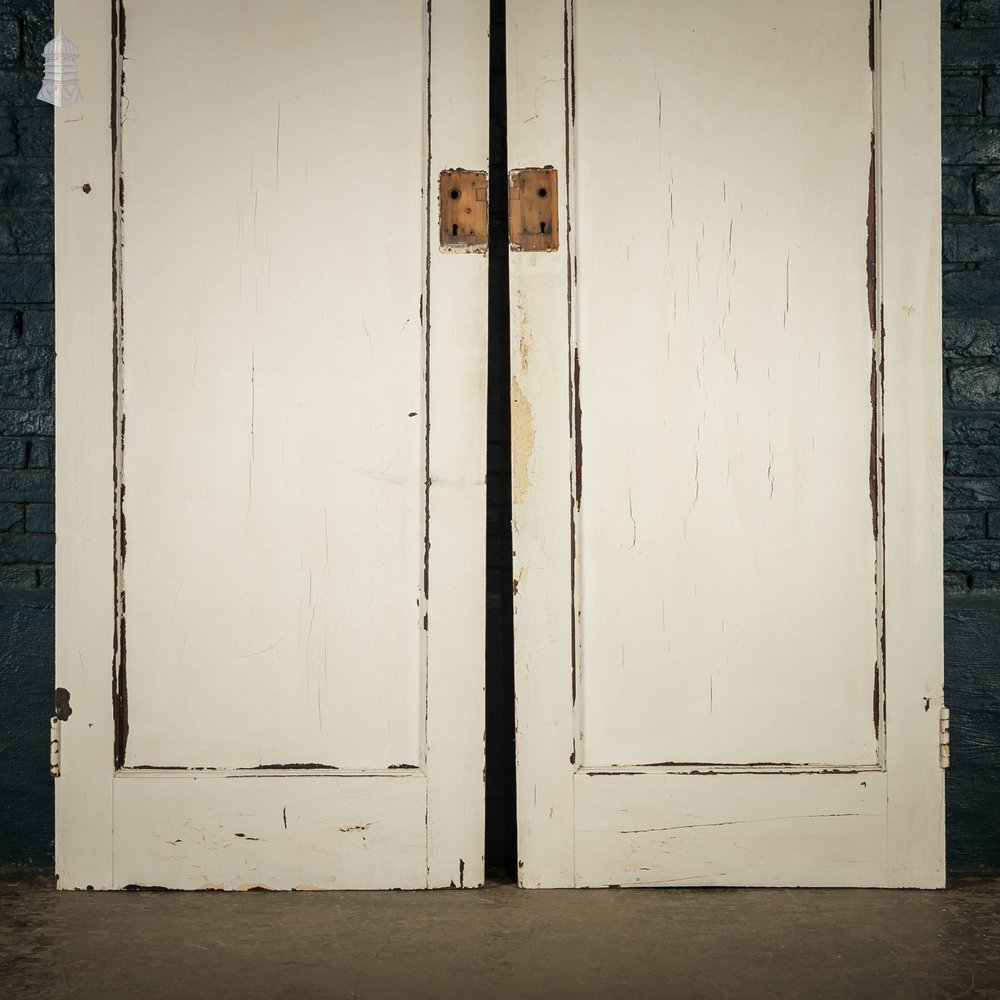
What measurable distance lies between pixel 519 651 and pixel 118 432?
0.98 metres

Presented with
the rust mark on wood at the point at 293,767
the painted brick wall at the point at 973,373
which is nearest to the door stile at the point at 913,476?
the painted brick wall at the point at 973,373

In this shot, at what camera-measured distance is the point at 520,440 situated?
1.86m

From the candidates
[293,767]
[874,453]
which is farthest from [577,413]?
[293,767]

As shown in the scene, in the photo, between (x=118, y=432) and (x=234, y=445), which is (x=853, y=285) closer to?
(x=234, y=445)

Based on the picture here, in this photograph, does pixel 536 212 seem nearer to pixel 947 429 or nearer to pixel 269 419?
pixel 269 419

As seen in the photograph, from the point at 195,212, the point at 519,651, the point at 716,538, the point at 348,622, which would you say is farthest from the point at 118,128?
the point at 716,538

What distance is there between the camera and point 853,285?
1854 mm

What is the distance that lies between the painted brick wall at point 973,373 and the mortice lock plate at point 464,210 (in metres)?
1.04

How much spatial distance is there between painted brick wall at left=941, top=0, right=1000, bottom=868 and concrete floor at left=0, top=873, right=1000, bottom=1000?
0.65 feet

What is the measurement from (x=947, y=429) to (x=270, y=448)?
1.51m

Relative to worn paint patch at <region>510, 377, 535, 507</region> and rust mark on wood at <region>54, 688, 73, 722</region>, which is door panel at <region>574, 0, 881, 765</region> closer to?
worn paint patch at <region>510, 377, 535, 507</region>

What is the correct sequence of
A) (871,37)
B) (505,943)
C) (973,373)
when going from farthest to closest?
(973,373) < (871,37) < (505,943)

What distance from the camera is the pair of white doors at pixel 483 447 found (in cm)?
184

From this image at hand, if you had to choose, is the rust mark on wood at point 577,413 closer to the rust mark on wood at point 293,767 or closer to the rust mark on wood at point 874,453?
the rust mark on wood at point 874,453
